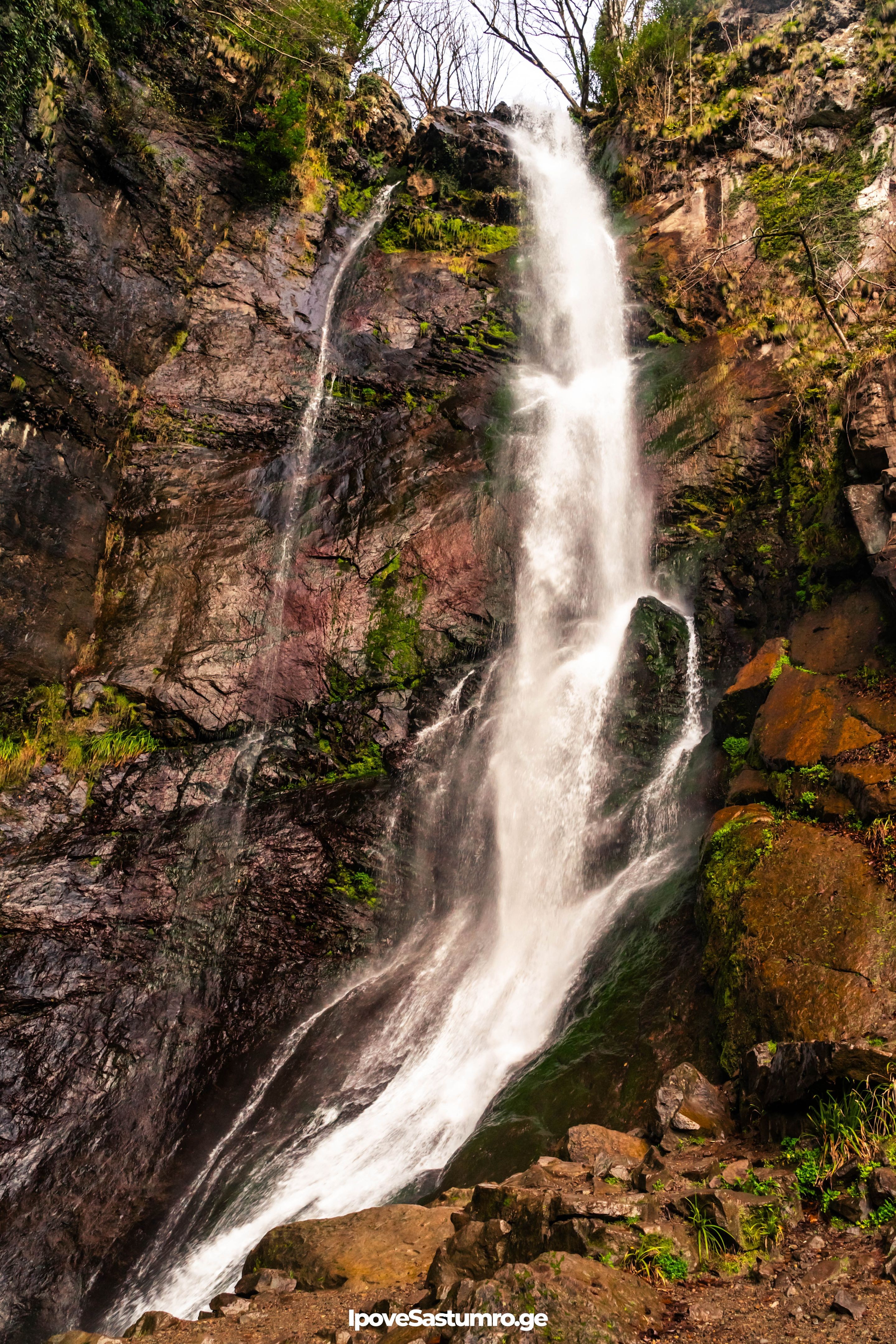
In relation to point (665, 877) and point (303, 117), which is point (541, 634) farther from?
point (303, 117)

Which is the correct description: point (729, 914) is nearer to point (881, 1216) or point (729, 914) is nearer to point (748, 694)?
point (881, 1216)

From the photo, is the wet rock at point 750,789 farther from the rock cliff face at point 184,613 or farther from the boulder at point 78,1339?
A: the boulder at point 78,1339

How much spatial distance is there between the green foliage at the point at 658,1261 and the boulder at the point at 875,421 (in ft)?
26.1

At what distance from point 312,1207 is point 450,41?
1475 inches

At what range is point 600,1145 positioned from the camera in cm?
534

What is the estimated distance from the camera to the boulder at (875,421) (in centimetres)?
870

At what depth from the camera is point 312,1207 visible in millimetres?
7004

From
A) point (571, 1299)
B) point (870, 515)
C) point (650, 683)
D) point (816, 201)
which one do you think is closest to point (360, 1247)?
point (571, 1299)

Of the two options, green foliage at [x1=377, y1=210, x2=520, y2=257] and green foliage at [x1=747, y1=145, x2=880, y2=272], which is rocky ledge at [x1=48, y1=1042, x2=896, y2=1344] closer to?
green foliage at [x1=747, y1=145, x2=880, y2=272]

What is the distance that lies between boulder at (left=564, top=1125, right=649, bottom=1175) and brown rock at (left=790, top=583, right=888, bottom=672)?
204 inches

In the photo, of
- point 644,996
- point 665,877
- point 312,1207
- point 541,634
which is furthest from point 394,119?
point 312,1207

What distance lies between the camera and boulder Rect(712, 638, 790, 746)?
9008 mm

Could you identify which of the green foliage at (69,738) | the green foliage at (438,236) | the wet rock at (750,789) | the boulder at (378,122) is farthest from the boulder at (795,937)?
the boulder at (378,122)

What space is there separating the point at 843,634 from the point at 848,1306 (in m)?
6.85
